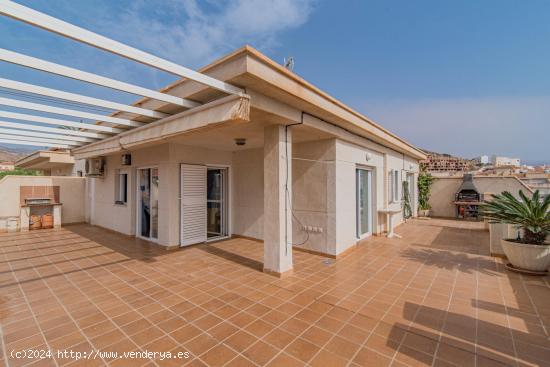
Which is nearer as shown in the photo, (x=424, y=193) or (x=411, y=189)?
(x=411, y=189)

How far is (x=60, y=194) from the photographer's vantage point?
12.1 metres

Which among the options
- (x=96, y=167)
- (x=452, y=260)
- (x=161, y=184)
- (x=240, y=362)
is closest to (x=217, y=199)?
(x=161, y=184)

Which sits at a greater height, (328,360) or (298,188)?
(298,188)

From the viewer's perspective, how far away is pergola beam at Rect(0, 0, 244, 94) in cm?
225

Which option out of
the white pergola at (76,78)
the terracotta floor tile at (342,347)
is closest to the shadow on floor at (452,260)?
the terracotta floor tile at (342,347)

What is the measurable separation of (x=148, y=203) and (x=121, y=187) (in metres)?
2.24

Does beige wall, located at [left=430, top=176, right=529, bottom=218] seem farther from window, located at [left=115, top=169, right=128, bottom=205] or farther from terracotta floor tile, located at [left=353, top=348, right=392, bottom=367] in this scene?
window, located at [left=115, top=169, right=128, bottom=205]

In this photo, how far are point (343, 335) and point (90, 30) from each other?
15.5ft

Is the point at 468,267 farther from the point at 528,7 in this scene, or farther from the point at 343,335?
the point at 528,7

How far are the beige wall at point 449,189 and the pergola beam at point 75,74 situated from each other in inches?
637

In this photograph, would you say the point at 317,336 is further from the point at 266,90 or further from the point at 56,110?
the point at 56,110

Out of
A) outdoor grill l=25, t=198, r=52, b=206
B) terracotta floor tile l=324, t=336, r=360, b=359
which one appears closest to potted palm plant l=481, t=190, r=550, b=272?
terracotta floor tile l=324, t=336, r=360, b=359

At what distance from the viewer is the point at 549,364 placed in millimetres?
2672

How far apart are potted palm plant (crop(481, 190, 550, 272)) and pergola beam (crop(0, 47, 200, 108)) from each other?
7823 mm
